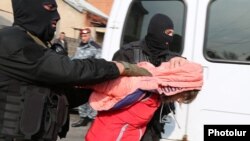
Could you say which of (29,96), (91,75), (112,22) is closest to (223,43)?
(112,22)

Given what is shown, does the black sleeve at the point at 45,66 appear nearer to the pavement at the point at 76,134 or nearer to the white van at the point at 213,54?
the white van at the point at 213,54

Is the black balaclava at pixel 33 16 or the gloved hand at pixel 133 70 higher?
the black balaclava at pixel 33 16

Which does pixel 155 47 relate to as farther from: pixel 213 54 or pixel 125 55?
pixel 213 54

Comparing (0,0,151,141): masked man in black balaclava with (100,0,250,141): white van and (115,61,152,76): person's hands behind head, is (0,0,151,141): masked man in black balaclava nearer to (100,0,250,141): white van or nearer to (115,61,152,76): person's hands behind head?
(115,61,152,76): person's hands behind head

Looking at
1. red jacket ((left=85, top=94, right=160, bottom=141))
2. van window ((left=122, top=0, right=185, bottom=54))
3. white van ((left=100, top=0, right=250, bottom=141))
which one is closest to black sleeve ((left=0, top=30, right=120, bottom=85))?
red jacket ((left=85, top=94, right=160, bottom=141))

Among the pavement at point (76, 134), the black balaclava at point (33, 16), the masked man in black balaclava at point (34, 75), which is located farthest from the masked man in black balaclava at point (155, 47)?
the pavement at point (76, 134)

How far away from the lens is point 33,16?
2.34 m

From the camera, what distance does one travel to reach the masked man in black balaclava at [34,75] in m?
2.23

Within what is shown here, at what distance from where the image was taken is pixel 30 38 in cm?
231

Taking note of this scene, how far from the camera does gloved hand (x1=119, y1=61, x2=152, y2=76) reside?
7.85 feet

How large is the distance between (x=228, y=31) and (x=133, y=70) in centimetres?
109

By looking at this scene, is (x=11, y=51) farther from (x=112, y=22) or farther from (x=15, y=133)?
(x=112, y=22)

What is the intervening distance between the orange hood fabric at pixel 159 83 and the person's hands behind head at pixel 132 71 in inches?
1.0

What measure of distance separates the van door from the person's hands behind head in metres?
0.78
